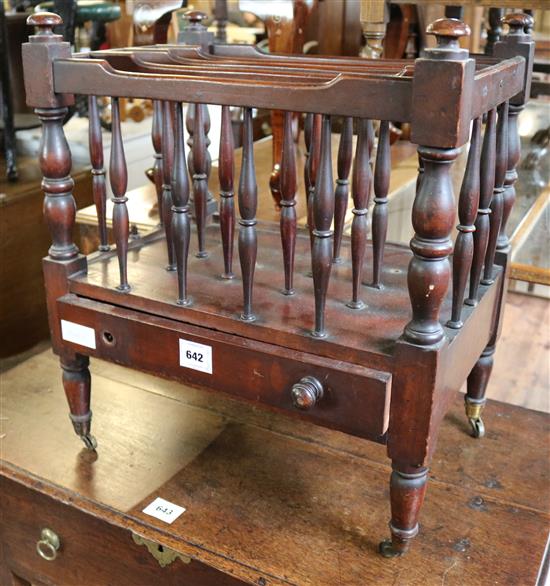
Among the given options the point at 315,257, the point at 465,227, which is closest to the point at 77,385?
the point at 315,257

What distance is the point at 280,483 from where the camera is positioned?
1127mm

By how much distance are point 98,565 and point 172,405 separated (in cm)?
31

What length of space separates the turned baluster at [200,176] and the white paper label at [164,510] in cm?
37

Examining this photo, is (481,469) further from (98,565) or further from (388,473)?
(98,565)

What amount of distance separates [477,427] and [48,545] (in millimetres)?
711

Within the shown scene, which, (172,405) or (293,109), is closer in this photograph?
(293,109)

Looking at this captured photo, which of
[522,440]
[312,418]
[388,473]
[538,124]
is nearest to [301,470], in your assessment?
[388,473]

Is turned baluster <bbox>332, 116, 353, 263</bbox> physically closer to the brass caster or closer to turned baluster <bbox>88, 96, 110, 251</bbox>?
turned baluster <bbox>88, 96, 110, 251</bbox>

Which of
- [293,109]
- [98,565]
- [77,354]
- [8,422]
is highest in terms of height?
[293,109]

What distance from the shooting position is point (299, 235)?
1.26 m

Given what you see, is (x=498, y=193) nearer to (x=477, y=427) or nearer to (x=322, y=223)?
(x=322, y=223)

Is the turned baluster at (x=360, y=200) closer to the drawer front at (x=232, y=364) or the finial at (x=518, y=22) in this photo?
the drawer front at (x=232, y=364)

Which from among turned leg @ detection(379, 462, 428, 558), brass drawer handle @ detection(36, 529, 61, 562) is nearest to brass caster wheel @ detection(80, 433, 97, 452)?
brass drawer handle @ detection(36, 529, 61, 562)

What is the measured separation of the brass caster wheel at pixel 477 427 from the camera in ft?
4.05
